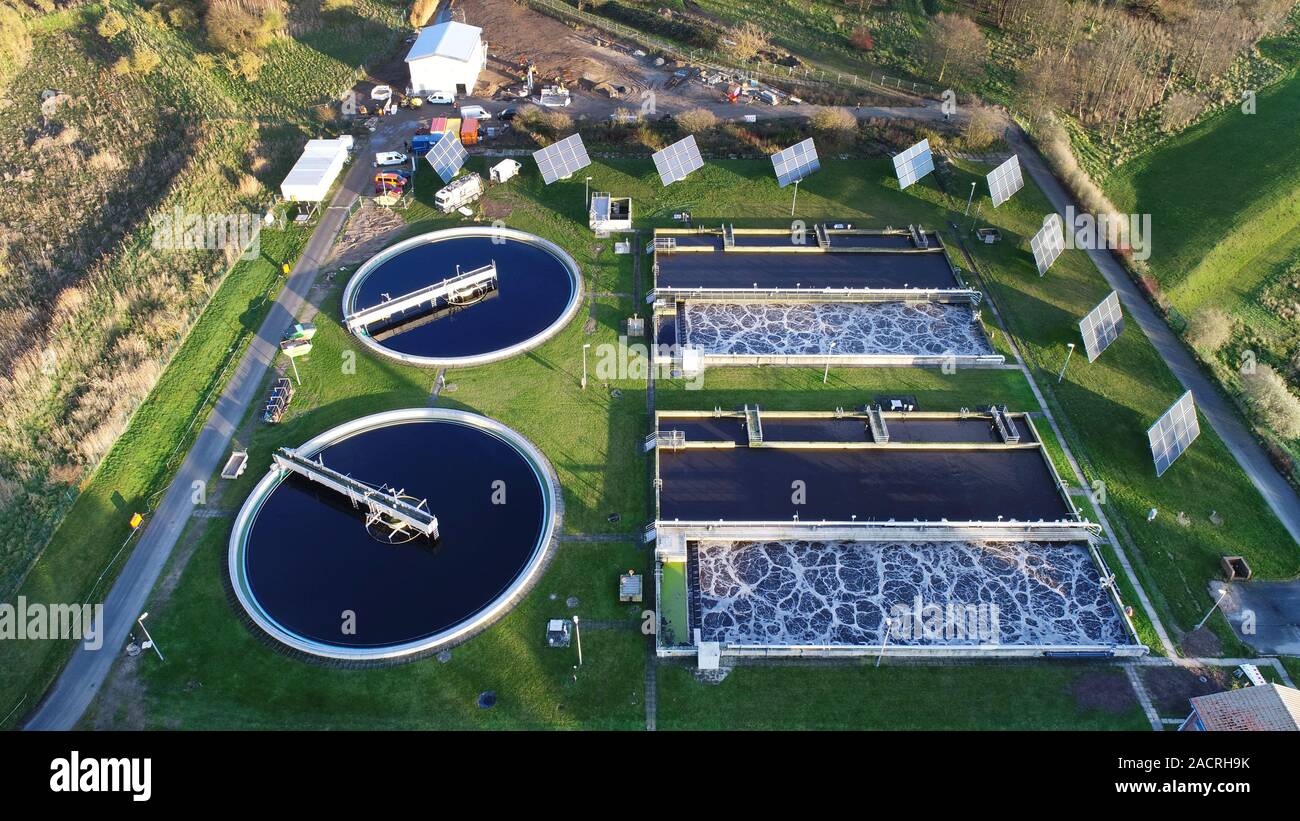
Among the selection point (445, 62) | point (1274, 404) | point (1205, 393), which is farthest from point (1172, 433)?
point (445, 62)

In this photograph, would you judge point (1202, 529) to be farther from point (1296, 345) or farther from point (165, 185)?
point (165, 185)

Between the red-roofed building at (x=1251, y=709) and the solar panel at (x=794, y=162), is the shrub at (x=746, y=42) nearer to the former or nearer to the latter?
the solar panel at (x=794, y=162)

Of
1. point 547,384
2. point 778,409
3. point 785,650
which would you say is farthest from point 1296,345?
point 547,384

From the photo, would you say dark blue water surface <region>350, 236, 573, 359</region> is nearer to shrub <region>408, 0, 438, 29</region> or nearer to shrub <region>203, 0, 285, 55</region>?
shrub <region>203, 0, 285, 55</region>

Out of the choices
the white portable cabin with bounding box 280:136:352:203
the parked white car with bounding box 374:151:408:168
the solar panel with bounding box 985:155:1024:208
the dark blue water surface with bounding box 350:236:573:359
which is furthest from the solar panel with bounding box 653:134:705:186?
the white portable cabin with bounding box 280:136:352:203

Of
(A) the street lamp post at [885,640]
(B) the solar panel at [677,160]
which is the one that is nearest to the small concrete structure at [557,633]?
(A) the street lamp post at [885,640]

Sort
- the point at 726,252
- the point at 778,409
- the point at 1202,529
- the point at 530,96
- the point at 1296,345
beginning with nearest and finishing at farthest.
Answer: the point at 1202,529
the point at 778,409
the point at 1296,345
the point at 726,252
the point at 530,96

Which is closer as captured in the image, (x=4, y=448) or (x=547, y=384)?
(x=4, y=448)
